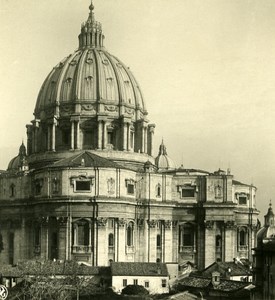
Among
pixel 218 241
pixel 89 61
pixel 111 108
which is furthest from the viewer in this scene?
pixel 89 61

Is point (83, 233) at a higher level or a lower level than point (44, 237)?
higher

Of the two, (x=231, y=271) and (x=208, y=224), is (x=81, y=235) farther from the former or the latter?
(x=231, y=271)

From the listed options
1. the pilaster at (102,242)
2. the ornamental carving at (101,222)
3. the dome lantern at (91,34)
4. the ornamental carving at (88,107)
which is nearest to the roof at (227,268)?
the pilaster at (102,242)

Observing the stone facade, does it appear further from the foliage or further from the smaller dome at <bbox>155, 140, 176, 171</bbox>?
the foliage

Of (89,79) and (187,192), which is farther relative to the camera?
(89,79)

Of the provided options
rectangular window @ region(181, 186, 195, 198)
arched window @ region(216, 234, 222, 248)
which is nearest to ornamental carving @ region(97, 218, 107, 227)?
rectangular window @ region(181, 186, 195, 198)

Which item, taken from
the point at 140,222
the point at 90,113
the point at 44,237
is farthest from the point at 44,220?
the point at 90,113

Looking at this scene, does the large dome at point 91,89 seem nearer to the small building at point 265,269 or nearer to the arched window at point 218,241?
the arched window at point 218,241
